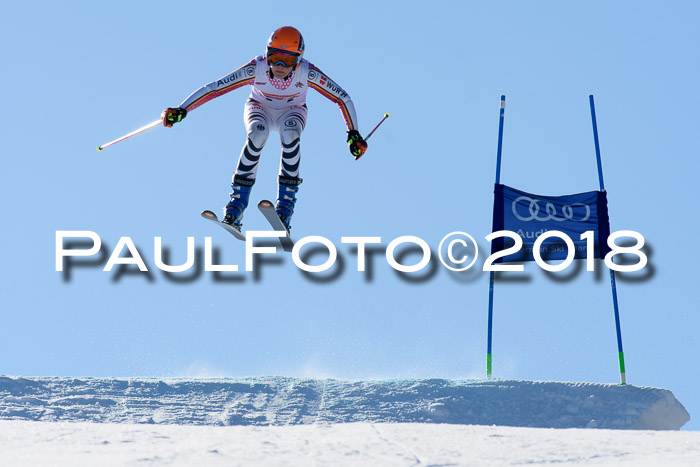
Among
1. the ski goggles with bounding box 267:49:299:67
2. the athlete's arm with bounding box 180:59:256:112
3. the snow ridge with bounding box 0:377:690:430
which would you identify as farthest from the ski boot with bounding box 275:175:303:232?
the snow ridge with bounding box 0:377:690:430

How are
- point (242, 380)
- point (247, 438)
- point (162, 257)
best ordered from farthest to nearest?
1. point (162, 257)
2. point (242, 380)
3. point (247, 438)

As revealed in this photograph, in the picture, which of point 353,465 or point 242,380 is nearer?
point 353,465

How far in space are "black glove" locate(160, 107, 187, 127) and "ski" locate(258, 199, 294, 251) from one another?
1.40 metres

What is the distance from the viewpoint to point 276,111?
11.5 meters

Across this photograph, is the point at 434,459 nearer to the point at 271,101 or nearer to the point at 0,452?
the point at 0,452

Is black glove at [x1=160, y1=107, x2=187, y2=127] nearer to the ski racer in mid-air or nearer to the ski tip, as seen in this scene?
the ski racer in mid-air

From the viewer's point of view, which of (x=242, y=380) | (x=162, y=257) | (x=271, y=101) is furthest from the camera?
(x=162, y=257)

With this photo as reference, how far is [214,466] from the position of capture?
562 cm

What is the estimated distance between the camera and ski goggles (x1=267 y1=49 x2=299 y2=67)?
11008 mm

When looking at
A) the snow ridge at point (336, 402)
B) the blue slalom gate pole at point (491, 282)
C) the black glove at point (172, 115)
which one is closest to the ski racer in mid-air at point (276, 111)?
the black glove at point (172, 115)

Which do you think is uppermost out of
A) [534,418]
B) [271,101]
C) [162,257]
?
[271,101]

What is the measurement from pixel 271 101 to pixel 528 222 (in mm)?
5240

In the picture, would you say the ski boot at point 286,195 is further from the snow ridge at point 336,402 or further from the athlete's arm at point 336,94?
the snow ridge at point 336,402

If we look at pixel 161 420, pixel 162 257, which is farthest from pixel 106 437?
pixel 162 257
